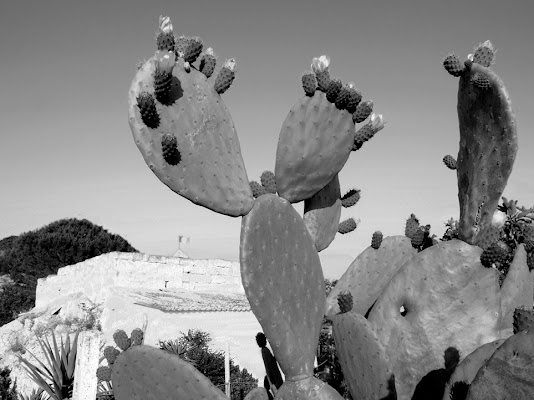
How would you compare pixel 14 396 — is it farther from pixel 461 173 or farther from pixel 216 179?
pixel 461 173

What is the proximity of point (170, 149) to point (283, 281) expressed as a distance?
2.90 ft

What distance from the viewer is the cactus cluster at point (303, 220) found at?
2744 millimetres

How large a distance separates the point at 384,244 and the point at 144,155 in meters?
1.65

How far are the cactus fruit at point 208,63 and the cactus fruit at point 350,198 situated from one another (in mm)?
1163

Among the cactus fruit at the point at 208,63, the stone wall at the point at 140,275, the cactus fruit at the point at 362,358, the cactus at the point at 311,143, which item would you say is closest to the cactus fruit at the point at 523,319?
the cactus fruit at the point at 362,358

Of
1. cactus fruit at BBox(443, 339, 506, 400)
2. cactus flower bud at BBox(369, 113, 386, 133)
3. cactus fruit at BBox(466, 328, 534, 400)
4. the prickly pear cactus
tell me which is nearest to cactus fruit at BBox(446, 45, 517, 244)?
cactus flower bud at BBox(369, 113, 386, 133)

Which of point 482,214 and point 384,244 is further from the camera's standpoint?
point 384,244

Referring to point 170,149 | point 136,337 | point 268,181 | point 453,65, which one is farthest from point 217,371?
point 453,65

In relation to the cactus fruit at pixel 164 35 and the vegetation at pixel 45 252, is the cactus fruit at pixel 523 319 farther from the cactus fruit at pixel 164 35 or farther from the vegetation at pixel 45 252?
the vegetation at pixel 45 252

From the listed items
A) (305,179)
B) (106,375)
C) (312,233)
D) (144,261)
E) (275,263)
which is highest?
(144,261)

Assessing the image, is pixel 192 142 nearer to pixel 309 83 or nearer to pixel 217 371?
pixel 309 83

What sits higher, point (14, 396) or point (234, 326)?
point (234, 326)

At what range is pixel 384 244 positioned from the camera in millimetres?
3533

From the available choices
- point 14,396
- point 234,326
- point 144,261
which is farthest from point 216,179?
point 144,261
